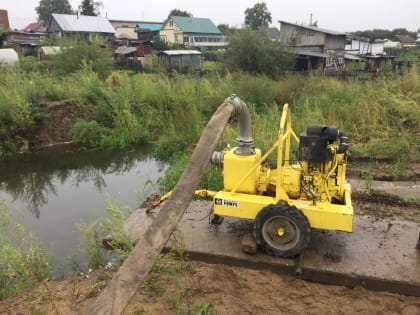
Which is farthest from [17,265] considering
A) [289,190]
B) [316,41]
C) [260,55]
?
[316,41]

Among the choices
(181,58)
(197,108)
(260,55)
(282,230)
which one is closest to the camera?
(282,230)

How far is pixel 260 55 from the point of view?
1862 cm

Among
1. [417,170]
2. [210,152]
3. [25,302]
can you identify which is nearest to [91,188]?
[25,302]

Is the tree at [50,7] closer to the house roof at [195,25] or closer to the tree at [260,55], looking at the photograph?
the house roof at [195,25]

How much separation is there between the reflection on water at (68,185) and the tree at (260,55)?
11380 mm

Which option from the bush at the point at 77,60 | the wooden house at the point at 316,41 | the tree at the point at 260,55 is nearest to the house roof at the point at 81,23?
the wooden house at the point at 316,41

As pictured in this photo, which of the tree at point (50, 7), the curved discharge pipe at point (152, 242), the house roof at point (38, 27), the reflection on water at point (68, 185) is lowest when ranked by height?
the reflection on water at point (68, 185)

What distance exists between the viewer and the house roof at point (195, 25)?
150 ft

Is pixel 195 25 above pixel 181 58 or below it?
above

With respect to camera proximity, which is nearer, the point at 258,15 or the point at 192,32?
the point at 192,32

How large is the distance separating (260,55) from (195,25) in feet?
103

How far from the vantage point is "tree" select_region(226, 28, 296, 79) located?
60.7 feet

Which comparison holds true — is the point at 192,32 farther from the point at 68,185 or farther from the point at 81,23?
the point at 68,185

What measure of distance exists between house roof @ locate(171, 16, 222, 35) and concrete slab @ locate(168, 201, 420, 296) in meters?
44.9
